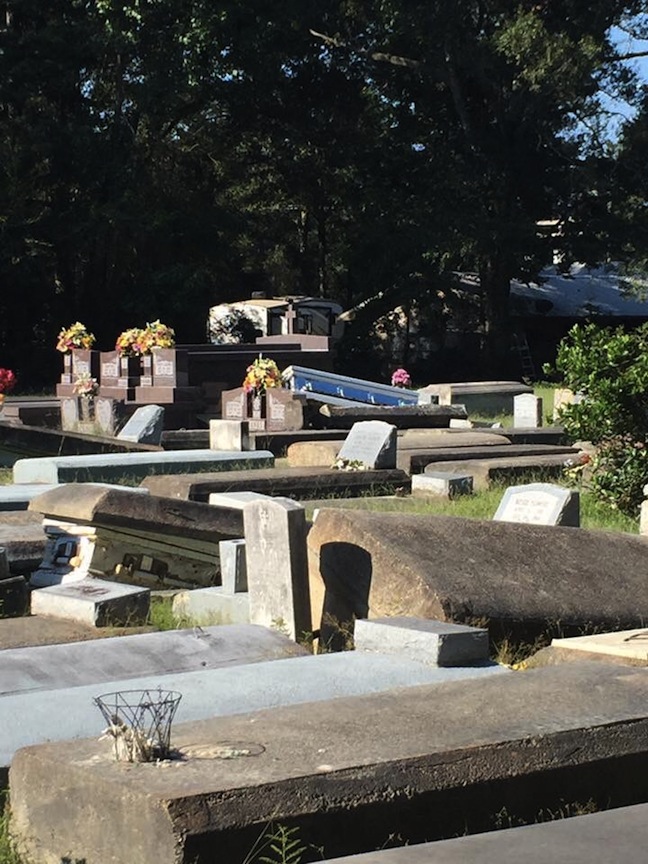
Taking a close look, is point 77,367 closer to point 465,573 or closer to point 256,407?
point 256,407

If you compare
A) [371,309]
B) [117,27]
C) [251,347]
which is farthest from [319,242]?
[251,347]

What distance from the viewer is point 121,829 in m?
3.78

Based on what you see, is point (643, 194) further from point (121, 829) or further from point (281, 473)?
point (121, 829)

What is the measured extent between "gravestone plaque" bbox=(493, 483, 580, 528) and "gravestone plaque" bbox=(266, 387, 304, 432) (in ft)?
30.0

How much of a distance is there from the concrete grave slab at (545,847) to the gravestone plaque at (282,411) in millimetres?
14998

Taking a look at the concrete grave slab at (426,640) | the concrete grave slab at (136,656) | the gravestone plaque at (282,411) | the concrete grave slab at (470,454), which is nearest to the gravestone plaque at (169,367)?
the gravestone plaque at (282,411)

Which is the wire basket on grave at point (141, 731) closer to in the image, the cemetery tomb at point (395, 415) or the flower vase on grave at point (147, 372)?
the cemetery tomb at point (395, 415)

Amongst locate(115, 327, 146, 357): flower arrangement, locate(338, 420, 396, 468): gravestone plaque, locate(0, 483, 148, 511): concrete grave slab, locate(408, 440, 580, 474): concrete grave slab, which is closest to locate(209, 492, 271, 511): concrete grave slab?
locate(0, 483, 148, 511): concrete grave slab

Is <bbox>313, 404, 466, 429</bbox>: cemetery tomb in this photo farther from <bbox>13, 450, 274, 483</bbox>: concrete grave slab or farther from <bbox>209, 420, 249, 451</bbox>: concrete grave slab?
<bbox>13, 450, 274, 483</bbox>: concrete grave slab

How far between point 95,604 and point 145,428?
10353 mm

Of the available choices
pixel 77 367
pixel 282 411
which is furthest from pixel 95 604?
pixel 77 367

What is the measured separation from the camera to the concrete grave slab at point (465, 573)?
21.5 feet

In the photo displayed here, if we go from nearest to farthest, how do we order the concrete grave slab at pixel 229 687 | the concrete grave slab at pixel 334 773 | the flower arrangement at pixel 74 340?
the concrete grave slab at pixel 334 773 → the concrete grave slab at pixel 229 687 → the flower arrangement at pixel 74 340

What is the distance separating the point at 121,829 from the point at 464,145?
3384 cm
